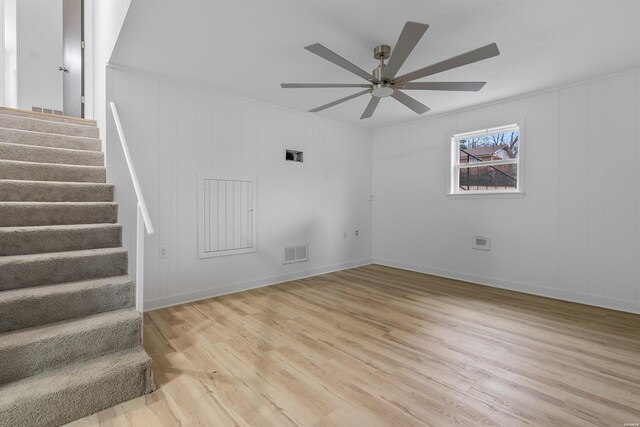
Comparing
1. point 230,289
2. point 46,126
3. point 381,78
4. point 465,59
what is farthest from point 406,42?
point 46,126

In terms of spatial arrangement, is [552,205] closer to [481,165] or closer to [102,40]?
[481,165]

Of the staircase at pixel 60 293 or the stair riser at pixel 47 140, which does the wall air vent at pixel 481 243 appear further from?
the stair riser at pixel 47 140

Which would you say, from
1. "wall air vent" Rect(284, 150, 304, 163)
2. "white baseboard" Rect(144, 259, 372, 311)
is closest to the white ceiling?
"wall air vent" Rect(284, 150, 304, 163)

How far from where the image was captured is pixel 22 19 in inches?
183

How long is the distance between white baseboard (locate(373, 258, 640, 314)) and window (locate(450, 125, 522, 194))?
1250 mm

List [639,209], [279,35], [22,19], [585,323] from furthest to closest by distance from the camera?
[22,19], [639,209], [585,323], [279,35]

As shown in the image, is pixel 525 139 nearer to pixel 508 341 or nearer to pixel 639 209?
pixel 639 209

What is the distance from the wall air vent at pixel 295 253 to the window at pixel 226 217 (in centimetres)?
55

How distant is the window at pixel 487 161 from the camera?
415 cm

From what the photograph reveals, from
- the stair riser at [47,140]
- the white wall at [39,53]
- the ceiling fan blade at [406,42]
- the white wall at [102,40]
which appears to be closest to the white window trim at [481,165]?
the ceiling fan blade at [406,42]

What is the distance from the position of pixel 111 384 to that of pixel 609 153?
4965 millimetres

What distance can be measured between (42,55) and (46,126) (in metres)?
2.45

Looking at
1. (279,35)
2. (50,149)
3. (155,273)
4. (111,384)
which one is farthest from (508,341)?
(50,149)

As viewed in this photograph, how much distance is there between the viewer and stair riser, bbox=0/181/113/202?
251 centimetres
